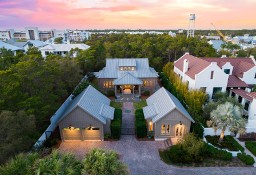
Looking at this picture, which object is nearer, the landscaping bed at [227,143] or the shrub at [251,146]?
the shrub at [251,146]

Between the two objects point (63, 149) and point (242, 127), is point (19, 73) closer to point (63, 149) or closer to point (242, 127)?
point (63, 149)

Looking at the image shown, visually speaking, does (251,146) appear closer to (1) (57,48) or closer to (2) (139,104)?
(2) (139,104)

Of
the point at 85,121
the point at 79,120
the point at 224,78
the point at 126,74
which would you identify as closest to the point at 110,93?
the point at 126,74

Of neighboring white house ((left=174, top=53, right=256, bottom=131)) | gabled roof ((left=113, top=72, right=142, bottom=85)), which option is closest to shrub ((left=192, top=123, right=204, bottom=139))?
neighboring white house ((left=174, top=53, right=256, bottom=131))

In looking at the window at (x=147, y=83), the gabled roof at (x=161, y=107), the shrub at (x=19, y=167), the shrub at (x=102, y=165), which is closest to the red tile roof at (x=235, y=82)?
the gabled roof at (x=161, y=107)

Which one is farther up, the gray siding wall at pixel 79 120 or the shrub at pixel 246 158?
the gray siding wall at pixel 79 120

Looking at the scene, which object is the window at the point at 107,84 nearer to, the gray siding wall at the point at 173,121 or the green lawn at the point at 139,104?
the green lawn at the point at 139,104

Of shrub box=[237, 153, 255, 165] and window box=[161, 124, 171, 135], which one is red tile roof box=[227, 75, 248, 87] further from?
window box=[161, 124, 171, 135]
